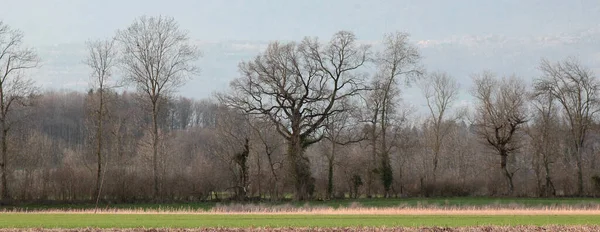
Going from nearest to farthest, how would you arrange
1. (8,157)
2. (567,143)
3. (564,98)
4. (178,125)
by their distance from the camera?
1. (8,157)
2. (564,98)
3. (567,143)
4. (178,125)

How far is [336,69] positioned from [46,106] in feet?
186

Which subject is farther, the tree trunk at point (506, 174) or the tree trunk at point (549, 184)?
the tree trunk at point (506, 174)

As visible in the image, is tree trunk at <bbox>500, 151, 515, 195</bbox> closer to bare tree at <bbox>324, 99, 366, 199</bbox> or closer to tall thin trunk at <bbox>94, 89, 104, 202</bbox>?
bare tree at <bbox>324, 99, 366, 199</bbox>

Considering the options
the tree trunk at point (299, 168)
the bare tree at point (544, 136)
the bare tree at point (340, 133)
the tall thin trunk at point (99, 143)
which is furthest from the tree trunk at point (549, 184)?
the tall thin trunk at point (99, 143)

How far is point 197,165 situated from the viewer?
52.7 m

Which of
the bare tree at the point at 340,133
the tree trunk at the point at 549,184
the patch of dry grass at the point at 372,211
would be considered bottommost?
the patch of dry grass at the point at 372,211

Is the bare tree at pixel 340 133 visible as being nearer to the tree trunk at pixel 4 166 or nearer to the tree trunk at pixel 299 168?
the tree trunk at pixel 299 168

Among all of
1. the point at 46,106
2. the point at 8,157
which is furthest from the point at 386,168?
the point at 46,106

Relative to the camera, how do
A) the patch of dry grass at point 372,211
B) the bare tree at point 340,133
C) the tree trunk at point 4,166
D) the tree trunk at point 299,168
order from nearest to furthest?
the patch of dry grass at point 372,211 < the tree trunk at point 4,166 < the tree trunk at point 299,168 < the bare tree at point 340,133

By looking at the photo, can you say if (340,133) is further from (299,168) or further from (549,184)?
(549,184)

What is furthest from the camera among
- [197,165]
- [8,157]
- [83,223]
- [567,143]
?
[567,143]

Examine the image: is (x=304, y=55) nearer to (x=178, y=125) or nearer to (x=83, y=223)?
(x=83, y=223)

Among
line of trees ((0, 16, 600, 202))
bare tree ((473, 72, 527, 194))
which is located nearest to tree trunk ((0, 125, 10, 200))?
line of trees ((0, 16, 600, 202))

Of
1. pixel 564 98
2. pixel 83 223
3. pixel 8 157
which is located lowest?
pixel 83 223
